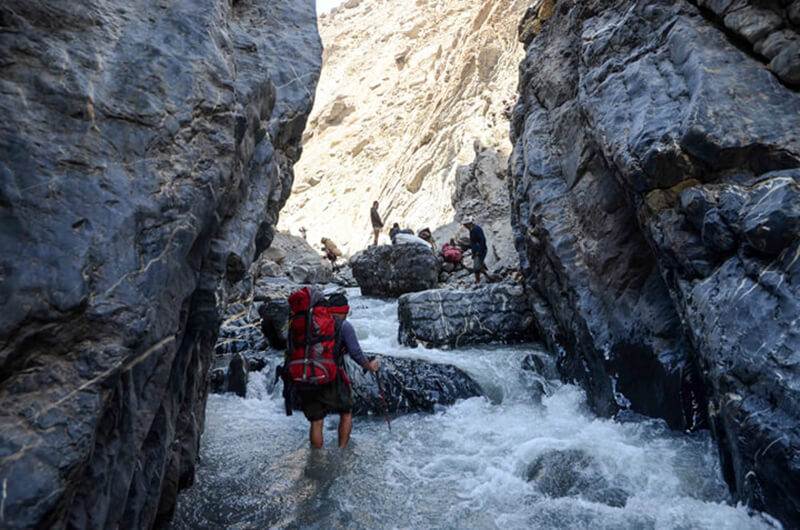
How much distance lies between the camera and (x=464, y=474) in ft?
15.6

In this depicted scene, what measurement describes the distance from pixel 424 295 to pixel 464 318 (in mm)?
938

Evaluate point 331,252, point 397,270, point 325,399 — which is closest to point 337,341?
point 325,399

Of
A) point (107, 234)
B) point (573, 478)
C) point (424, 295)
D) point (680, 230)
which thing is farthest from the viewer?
point (424, 295)

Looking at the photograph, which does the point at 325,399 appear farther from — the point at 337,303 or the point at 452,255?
the point at 452,255

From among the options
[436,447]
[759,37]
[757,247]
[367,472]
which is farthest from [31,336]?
[759,37]

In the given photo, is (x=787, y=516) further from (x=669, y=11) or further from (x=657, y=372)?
(x=669, y=11)

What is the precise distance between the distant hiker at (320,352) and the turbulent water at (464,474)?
62cm

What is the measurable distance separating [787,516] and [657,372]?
93.3 inches

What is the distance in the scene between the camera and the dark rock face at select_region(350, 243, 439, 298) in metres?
14.4

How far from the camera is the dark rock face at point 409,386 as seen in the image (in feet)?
22.1

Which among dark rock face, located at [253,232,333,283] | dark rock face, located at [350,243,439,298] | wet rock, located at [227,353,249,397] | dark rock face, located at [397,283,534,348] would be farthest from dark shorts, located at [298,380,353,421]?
dark rock face, located at [253,232,333,283]

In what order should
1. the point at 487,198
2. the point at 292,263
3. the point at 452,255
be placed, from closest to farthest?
1. the point at 452,255
2. the point at 292,263
3. the point at 487,198

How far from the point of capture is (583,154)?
7312 millimetres

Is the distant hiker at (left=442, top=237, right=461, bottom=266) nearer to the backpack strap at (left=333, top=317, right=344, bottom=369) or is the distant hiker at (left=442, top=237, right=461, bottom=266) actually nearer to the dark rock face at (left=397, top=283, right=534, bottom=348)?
the dark rock face at (left=397, top=283, right=534, bottom=348)
